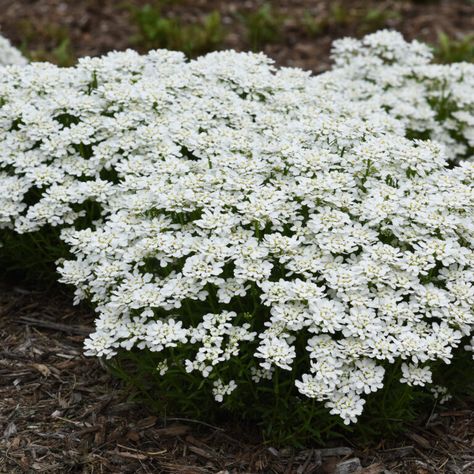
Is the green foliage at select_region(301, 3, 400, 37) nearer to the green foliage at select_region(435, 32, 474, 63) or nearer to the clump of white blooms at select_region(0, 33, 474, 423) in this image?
the green foliage at select_region(435, 32, 474, 63)

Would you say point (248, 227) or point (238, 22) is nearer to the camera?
point (248, 227)

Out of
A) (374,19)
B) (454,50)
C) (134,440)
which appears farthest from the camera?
(374,19)

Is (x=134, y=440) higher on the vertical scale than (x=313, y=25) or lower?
Answer: lower

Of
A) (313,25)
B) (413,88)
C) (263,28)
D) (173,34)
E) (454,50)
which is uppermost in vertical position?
(313,25)

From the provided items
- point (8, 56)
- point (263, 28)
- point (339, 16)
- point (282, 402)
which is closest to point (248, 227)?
point (282, 402)

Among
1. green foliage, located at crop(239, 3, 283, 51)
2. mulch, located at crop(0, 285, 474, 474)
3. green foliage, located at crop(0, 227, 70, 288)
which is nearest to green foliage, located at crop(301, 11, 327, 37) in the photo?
green foliage, located at crop(239, 3, 283, 51)

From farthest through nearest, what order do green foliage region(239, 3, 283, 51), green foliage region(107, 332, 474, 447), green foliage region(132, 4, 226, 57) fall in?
green foliage region(239, 3, 283, 51) < green foliage region(132, 4, 226, 57) < green foliage region(107, 332, 474, 447)

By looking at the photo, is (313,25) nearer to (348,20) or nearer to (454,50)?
(348,20)

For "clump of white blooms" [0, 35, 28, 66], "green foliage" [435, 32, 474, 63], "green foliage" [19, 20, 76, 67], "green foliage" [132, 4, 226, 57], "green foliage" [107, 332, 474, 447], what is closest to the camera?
"green foliage" [107, 332, 474, 447]
